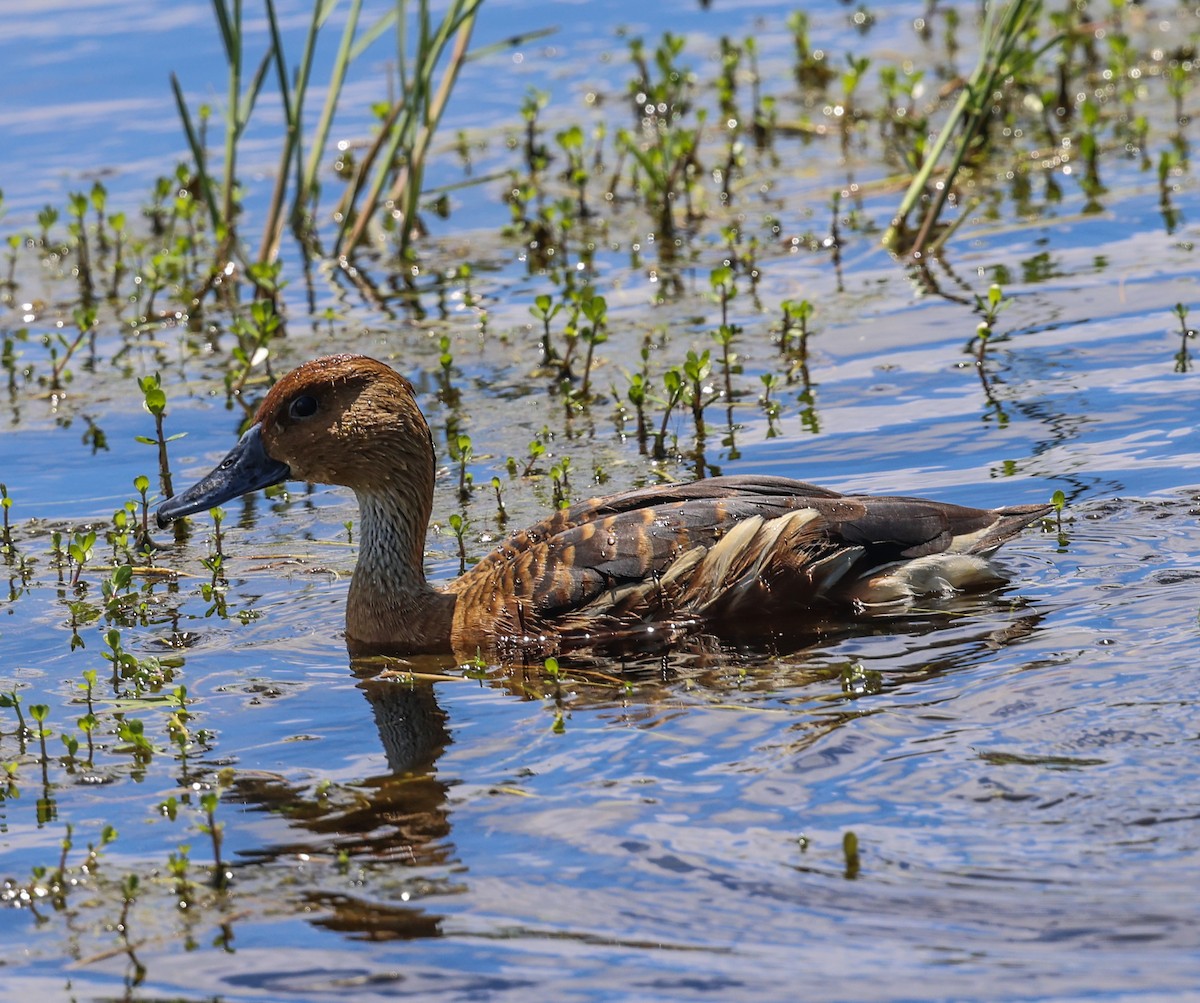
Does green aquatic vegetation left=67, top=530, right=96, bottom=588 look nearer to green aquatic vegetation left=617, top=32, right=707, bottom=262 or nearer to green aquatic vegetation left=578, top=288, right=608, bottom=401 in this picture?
green aquatic vegetation left=578, top=288, right=608, bottom=401

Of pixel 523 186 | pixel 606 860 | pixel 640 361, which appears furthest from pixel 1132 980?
pixel 523 186

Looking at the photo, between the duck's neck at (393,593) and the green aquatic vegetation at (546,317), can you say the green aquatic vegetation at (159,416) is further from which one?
the green aquatic vegetation at (546,317)

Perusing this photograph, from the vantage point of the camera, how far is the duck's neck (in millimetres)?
6852

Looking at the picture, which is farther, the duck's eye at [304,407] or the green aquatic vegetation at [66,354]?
the green aquatic vegetation at [66,354]

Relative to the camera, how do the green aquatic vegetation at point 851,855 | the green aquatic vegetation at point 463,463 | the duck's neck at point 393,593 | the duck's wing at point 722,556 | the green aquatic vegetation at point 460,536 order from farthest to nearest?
the green aquatic vegetation at point 463,463
the green aquatic vegetation at point 460,536
the duck's neck at point 393,593
the duck's wing at point 722,556
the green aquatic vegetation at point 851,855

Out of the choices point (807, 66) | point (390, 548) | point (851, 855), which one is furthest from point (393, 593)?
point (807, 66)

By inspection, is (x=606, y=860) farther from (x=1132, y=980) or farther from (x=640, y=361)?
(x=640, y=361)

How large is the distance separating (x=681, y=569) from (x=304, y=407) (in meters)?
Answer: 1.71

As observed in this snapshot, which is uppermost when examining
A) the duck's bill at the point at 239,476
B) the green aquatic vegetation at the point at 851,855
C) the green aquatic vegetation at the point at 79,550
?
the duck's bill at the point at 239,476

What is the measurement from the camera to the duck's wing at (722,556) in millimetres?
6566

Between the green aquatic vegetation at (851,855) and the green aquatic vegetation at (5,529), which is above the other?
the green aquatic vegetation at (5,529)

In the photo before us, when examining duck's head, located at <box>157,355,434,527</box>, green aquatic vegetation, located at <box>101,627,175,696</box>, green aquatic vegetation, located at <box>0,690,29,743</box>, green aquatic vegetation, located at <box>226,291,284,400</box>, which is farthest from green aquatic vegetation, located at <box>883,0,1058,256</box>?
green aquatic vegetation, located at <box>0,690,29,743</box>

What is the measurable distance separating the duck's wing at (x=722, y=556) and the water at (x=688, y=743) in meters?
0.18

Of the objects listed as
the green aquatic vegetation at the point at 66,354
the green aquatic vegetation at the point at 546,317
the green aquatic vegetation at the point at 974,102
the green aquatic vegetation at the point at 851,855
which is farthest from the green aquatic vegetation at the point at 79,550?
the green aquatic vegetation at the point at 974,102
